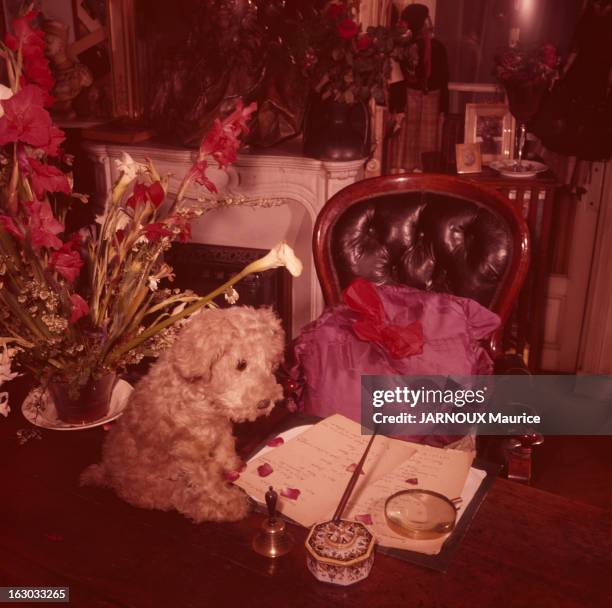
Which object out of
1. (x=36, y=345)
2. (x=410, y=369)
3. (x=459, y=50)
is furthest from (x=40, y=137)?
(x=459, y=50)

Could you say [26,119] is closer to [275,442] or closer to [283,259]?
[283,259]

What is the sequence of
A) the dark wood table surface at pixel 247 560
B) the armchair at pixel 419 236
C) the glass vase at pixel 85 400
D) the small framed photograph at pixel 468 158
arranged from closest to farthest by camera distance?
1. the dark wood table surface at pixel 247 560
2. the glass vase at pixel 85 400
3. the armchair at pixel 419 236
4. the small framed photograph at pixel 468 158

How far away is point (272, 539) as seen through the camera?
1.09 meters

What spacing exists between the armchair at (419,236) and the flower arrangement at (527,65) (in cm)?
93

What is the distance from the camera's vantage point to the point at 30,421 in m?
1.42

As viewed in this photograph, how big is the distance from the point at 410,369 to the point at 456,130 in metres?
1.91

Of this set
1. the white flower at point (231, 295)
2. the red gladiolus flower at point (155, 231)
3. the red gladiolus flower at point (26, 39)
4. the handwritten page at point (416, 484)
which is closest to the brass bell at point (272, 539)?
the handwritten page at point (416, 484)

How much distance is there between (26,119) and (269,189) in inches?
Result: 80.4

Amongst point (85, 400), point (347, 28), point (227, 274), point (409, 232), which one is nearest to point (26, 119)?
point (85, 400)

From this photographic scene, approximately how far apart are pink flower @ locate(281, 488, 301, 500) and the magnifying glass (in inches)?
6.5

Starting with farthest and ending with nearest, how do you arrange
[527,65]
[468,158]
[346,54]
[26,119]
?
1. [468,158]
2. [527,65]
3. [346,54]
4. [26,119]

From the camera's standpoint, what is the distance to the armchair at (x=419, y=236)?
1971 millimetres

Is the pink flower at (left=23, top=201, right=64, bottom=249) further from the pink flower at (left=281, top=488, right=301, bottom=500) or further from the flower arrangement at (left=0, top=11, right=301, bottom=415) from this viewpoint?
the pink flower at (left=281, top=488, right=301, bottom=500)

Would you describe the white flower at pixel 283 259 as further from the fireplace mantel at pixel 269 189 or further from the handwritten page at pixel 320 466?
the fireplace mantel at pixel 269 189
